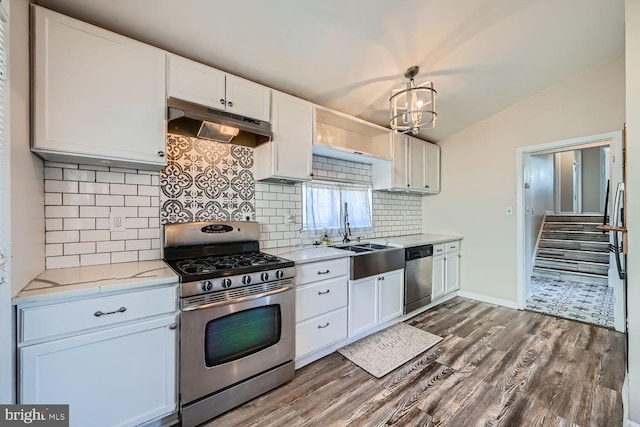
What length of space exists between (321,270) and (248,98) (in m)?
1.54

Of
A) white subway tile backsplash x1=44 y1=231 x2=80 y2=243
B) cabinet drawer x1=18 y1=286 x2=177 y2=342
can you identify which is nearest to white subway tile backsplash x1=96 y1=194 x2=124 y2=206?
white subway tile backsplash x1=44 y1=231 x2=80 y2=243

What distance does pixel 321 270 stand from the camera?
229cm

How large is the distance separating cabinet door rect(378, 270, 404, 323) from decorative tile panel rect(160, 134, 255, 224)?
5.05 feet

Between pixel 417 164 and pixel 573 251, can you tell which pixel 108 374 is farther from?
pixel 573 251

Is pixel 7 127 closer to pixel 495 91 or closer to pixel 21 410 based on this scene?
pixel 21 410

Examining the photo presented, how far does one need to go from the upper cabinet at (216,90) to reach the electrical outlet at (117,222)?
3.02 ft

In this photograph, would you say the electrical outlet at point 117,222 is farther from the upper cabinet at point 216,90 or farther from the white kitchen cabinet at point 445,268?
the white kitchen cabinet at point 445,268

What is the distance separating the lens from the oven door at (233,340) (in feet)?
5.22

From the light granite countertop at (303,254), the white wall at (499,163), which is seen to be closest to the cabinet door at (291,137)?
the light granite countertop at (303,254)

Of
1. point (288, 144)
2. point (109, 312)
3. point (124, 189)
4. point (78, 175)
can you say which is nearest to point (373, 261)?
point (288, 144)

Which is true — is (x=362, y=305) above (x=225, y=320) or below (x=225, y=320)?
below

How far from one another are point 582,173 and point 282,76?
8.72 meters

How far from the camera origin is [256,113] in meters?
2.21

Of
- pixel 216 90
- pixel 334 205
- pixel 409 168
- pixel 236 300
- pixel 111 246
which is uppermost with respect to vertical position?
pixel 216 90
